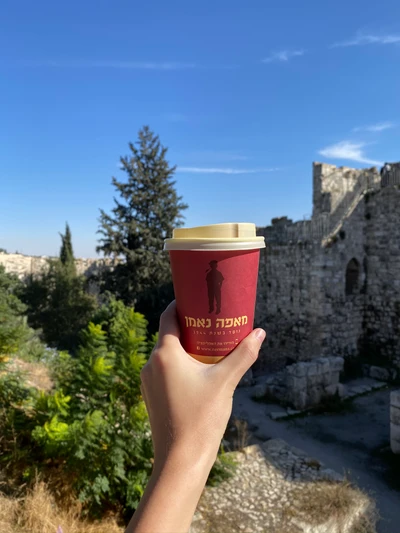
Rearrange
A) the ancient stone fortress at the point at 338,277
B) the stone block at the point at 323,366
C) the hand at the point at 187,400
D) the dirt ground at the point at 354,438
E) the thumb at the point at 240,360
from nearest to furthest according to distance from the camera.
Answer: the hand at the point at 187,400 < the thumb at the point at 240,360 < the dirt ground at the point at 354,438 < the stone block at the point at 323,366 < the ancient stone fortress at the point at 338,277

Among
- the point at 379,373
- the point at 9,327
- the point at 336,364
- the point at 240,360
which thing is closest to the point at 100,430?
the point at 240,360

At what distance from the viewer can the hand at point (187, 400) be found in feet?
4.68

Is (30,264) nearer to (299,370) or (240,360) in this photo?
(299,370)

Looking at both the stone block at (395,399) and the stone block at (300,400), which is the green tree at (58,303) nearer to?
the stone block at (300,400)

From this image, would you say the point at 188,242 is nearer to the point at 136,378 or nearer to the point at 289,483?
the point at 136,378

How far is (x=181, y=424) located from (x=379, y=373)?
40.1 feet

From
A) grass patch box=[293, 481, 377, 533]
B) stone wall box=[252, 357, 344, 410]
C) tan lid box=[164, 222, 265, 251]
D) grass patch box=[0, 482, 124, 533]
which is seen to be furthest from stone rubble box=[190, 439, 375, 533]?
tan lid box=[164, 222, 265, 251]

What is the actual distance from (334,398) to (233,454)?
15.7ft

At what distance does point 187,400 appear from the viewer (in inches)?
58.5

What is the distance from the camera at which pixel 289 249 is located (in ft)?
42.8

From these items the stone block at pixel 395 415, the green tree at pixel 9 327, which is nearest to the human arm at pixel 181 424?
the green tree at pixel 9 327

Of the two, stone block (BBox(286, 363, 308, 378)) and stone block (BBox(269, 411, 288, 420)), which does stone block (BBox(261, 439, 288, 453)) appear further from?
stone block (BBox(286, 363, 308, 378))

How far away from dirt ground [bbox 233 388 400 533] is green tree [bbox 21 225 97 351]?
392 inches

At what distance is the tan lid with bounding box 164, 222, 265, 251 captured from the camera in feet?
5.78
